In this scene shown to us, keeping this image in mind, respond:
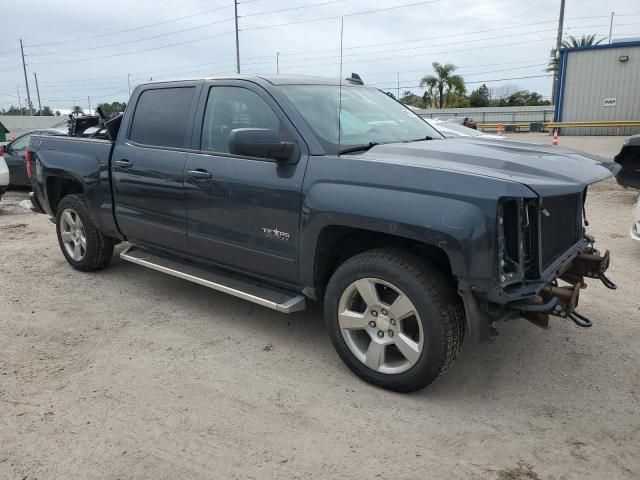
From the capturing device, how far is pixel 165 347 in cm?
396

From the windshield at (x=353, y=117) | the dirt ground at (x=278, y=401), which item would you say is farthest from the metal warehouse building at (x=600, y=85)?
the windshield at (x=353, y=117)

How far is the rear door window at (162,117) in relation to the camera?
14.3ft

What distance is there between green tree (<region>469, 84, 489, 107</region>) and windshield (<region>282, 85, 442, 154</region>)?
5200cm

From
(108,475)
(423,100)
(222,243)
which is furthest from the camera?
(423,100)

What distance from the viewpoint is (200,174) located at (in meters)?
4.00

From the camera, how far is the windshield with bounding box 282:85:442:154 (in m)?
3.66

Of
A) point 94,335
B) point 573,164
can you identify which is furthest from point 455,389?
point 94,335

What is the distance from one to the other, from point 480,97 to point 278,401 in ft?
186

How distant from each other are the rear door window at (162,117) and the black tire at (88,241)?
109cm

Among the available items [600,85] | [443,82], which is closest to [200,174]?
[600,85]

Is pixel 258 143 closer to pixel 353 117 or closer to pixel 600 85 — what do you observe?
pixel 353 117

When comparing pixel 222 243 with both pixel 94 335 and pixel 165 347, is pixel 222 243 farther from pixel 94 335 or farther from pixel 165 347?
pixel 94 335

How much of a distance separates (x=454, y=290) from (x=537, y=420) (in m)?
0.84

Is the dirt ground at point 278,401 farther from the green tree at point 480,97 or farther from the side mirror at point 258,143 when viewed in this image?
the green tree at point 480,97
